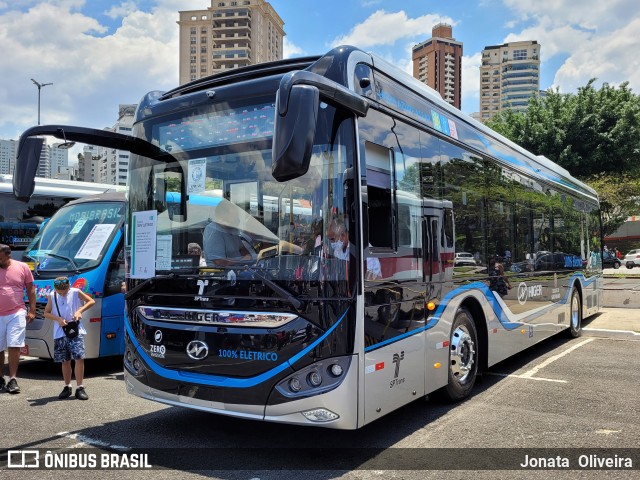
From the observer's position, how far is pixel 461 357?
617 cm

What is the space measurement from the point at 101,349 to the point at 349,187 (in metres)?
5.23

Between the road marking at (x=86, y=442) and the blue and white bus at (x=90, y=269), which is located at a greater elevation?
the blue and white bus at (x=90, y=269)

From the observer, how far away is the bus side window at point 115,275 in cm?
802

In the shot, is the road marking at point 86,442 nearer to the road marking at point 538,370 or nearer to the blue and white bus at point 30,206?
the road marking at point 538,370

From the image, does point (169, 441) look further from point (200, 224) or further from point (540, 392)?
point (540, 392)

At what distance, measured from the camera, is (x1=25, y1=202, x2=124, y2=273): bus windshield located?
26.7ft

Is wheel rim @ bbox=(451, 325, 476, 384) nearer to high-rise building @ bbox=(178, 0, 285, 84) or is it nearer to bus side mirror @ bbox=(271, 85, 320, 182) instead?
bus side mirror @ bbox=(271, 85, 320, 182)

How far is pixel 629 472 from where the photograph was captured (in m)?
4.33

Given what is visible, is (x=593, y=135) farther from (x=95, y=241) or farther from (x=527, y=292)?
(x=95, y=241)

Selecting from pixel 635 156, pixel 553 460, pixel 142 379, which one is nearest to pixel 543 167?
pixel 553 460

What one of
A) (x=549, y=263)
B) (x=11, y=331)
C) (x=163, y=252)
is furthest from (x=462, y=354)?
(x=11, y=331)

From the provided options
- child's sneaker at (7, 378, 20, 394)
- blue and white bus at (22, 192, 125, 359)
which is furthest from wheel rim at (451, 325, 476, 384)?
child's sneaker at (7, 378, 20, 394)

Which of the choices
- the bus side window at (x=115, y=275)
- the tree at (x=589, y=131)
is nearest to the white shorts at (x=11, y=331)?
the bus side window at (x=115, y=275)

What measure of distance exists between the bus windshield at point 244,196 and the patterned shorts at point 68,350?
2.20 metres
